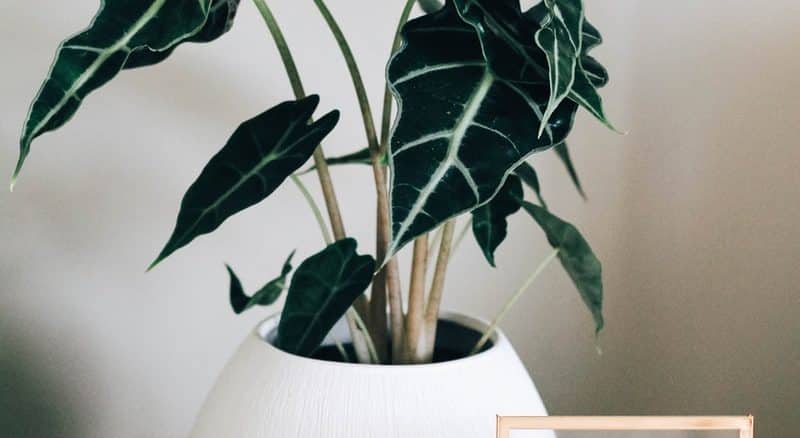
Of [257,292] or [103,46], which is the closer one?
[103,46]

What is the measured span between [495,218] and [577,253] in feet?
0.37

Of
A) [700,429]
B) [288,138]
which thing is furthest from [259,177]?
[700,429]

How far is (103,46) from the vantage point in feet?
1.56

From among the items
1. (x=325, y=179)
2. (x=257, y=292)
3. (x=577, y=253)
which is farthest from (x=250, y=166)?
(x=577, y=253)

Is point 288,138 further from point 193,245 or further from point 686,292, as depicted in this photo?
point 686,292

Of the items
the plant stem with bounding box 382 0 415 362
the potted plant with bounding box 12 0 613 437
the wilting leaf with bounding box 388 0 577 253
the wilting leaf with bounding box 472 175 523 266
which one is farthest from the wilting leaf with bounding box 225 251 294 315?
the wilting leaf with bounding box 388 0 577 253

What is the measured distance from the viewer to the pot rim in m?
0.61

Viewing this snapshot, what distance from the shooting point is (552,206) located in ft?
3.76

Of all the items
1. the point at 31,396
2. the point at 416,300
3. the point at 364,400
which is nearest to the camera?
the point at 364,400

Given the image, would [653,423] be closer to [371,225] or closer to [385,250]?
[385,250]

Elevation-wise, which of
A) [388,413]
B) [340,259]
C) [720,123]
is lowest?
[388,413]

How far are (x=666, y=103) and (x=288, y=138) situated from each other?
0.62m

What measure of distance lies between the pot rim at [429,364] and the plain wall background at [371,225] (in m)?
0.33

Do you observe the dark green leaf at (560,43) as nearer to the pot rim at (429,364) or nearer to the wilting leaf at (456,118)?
the wilting leaf at (456,118)
